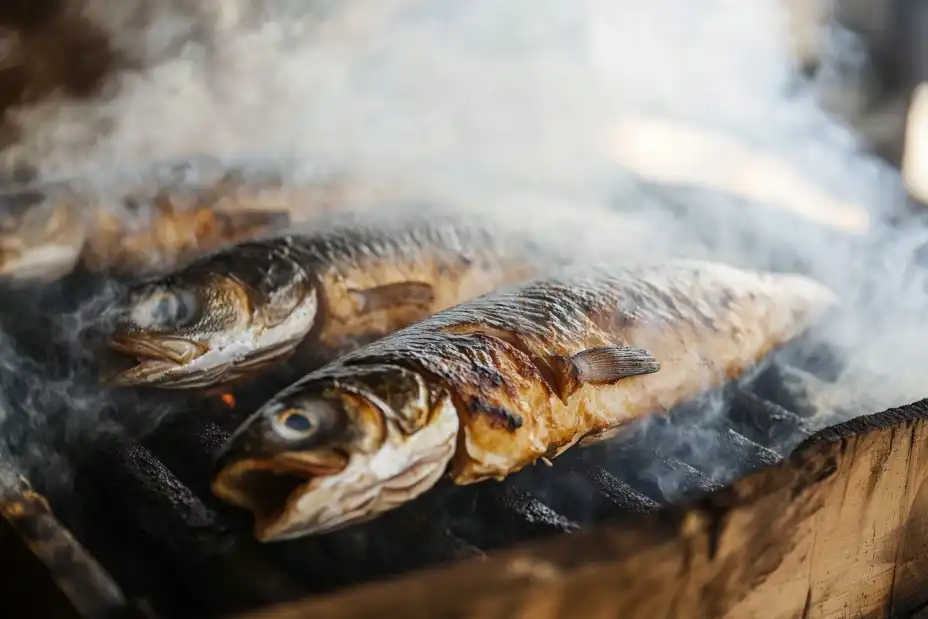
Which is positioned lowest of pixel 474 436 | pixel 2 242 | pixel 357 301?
pixel 474 436

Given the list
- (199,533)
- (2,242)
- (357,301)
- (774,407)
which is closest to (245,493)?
(199,533)

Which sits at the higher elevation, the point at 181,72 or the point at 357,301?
the point at 181,72

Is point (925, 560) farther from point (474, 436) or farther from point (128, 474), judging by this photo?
point (128, 474)

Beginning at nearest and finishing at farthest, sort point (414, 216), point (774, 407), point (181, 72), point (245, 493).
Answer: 1. point (245, 493)
2. point (774, 407)
3. point (414, 216)
4. point (181, 72)

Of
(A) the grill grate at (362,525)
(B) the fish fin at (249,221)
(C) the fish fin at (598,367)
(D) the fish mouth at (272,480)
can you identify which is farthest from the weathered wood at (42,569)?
(B) the fish fin at (249,221)

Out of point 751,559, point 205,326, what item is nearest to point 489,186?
point 205,326

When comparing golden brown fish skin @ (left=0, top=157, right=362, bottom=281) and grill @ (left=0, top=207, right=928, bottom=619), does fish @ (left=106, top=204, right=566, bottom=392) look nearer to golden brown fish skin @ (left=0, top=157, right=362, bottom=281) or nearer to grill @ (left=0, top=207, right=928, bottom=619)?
grill @ (left=0, top=207, right=928, bottom=619)

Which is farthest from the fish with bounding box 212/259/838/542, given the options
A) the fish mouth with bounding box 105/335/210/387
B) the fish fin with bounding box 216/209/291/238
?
the fish fin with bounding box 216/209/291/238
